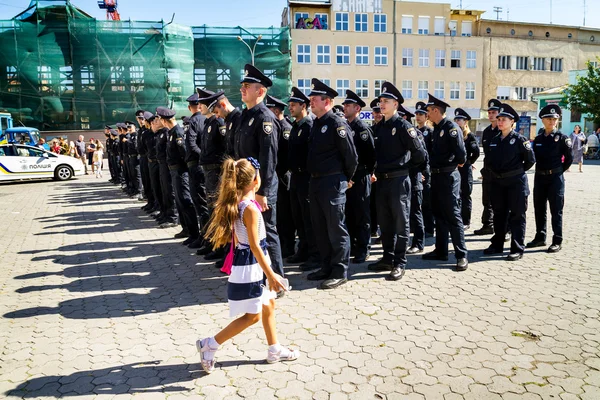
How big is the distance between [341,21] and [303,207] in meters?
45.7

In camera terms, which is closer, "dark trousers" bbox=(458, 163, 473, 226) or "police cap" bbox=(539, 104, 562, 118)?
"police cap" bbox=(539, 104, 562, 118)

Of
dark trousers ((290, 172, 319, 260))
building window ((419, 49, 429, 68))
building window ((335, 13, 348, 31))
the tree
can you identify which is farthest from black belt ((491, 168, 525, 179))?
building window ((419, 49, 429, 68))

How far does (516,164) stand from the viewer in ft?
21.6

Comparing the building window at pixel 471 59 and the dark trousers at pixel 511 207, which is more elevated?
the building window at pixel 471 59

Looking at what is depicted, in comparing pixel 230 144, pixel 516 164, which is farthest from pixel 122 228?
pixel 516 164

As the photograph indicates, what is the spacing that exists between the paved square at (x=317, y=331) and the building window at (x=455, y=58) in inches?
1841

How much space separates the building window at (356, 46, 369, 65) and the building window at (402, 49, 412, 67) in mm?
4088

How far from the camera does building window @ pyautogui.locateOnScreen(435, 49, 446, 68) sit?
49.2 m

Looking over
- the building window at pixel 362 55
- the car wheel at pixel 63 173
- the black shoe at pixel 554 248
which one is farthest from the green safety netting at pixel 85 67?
the black shoe at pixel 554 248

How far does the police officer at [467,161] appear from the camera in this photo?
309 inches

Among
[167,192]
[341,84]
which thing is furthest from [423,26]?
[167,192]

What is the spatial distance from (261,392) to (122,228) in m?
7.15

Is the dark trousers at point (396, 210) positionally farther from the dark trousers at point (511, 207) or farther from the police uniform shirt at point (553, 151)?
the police uniform shirt at point (553, 151)

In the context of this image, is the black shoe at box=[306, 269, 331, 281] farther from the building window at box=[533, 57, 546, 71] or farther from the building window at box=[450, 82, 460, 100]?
the building window at box=[533, 57, 546, 71]
